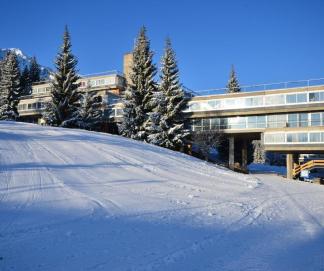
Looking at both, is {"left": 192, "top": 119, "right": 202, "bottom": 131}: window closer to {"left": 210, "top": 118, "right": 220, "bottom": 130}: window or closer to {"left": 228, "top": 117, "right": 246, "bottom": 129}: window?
{"left": 210, "top": 118, "right": 220, "bottom": 130}: window

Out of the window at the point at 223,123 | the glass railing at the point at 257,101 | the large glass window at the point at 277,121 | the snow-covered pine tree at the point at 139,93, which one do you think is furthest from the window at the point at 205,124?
the snow-covered pine tree at the point at 139,93

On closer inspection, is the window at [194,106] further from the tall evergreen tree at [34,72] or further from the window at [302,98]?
the tall evergreen tree at [34,72]

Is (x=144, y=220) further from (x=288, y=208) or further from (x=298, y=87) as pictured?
(x=298, y=87)

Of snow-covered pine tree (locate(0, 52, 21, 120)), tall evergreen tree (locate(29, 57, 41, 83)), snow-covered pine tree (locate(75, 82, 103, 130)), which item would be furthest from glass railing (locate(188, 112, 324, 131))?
tall evergreen tree (locate(29, 57, 41, 83))

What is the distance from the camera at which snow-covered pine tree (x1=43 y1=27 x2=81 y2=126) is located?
39.5 metres

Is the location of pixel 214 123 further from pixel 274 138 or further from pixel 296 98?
pixel 296 98

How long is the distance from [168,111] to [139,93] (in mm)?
4211

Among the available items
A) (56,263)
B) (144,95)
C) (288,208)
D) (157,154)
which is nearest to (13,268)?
(56,263)

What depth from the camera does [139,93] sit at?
129 feet

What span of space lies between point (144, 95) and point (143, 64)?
3881 mm

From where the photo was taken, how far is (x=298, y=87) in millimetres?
38938

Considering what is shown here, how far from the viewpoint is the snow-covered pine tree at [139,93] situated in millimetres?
37959

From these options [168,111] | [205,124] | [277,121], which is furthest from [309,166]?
[168,111]

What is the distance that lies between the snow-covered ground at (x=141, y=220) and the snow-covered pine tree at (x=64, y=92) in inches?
919
